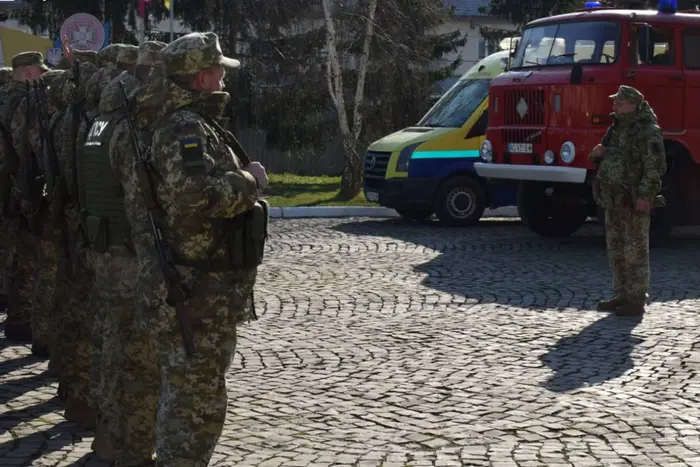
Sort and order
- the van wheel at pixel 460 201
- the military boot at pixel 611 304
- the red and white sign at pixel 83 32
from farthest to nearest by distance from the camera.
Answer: the red and white sign at pixel 83 32
the van wheel at pixel 460 201
the military boot at pixel 611 304

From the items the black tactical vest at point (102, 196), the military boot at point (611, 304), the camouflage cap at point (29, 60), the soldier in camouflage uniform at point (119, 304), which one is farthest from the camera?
the military boot at point (611, 304)

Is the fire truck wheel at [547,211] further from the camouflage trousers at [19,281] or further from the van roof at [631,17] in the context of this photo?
the camouflage trousers at [19,281]

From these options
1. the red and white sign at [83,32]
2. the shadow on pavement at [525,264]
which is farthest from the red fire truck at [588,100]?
the red and white sign at [83,32]

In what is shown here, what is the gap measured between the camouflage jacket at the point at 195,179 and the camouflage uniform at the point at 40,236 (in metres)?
3.30

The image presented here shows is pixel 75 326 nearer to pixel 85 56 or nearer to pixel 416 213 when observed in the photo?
pixel 85 56

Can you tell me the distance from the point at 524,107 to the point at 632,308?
5.79 meters

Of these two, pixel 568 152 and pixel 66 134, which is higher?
pixel 66 134

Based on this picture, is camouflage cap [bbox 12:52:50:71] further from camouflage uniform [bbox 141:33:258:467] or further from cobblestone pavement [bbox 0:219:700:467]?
camouflage uniform [bbox 141:33:258:467]

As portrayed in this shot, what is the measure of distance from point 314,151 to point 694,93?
19.3 metres

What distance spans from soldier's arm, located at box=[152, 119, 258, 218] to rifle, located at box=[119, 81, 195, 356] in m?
0.11

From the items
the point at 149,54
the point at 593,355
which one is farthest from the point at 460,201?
the point at 149,54

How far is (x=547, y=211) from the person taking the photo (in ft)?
53.7

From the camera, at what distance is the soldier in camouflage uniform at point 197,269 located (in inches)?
197

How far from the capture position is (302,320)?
10.2 m
